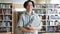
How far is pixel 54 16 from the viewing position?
16.3ft

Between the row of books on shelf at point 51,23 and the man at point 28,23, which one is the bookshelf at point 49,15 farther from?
the man at point 28,23

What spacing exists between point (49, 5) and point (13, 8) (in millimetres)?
1317

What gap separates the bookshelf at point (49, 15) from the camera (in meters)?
4.91

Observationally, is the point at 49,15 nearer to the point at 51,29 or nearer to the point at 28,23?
the point at 51,29

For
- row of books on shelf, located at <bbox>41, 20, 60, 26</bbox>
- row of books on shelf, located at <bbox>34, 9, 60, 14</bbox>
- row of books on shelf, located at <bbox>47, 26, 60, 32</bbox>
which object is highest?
row of books on shelf, located at <bbox>34, 9, 60, 14</bbox>

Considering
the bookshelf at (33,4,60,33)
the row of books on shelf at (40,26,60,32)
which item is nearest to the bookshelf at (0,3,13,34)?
the bookshelf at (33,4,60,33)

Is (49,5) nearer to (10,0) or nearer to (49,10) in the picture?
(49,10)

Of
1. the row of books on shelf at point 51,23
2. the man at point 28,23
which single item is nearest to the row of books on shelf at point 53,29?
the row of books on shelf at point 51,23

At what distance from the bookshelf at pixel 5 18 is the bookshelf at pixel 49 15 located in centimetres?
94

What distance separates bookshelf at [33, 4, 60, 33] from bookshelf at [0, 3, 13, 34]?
0.94 meters

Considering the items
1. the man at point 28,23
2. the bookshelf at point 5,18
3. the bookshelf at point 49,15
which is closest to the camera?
the man at point 28,23

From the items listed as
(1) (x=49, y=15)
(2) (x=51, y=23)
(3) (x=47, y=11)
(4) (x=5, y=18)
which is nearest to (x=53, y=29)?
(2) (x=51, y=23)

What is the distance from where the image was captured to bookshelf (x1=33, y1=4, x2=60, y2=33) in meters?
4.91

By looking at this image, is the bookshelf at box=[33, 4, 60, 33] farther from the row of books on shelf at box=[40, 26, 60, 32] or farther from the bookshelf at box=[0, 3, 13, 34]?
the bookshelf at box=[0, 3, 13, 34]
